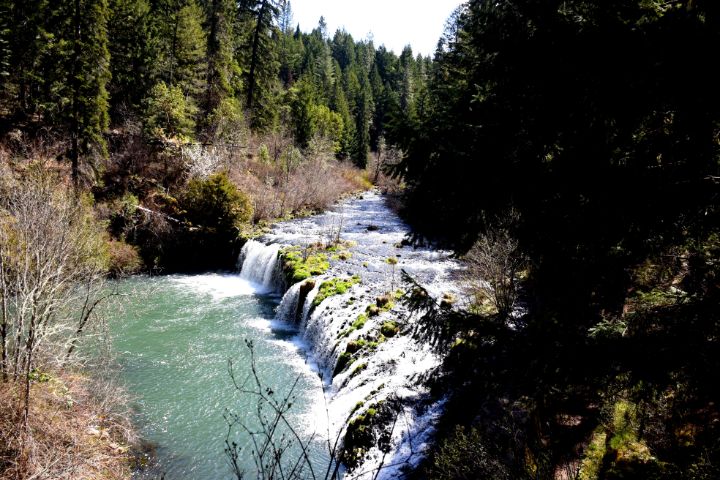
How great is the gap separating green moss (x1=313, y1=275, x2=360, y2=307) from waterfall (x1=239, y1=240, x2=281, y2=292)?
14.3 ft

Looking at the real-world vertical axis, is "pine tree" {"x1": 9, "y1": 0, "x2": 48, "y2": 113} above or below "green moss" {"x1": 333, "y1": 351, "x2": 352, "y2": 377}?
above

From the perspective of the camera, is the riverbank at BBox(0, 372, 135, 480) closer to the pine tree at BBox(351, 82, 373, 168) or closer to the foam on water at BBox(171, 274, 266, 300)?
the foam on water at BBox(171, 274, 266, 300)

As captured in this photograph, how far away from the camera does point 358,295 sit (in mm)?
15711

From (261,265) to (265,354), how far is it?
7.99 meters

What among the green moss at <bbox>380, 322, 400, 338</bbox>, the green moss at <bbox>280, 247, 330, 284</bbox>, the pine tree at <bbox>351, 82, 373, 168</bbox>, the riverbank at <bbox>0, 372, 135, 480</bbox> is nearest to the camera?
the riverbank at <bbox>0, 372, 135, 480</bbox>

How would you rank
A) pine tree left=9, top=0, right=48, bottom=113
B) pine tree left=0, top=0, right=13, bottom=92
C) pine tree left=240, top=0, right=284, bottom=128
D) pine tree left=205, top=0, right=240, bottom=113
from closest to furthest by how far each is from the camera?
pine tree left=0, top=0, right=13, bottom=92 → pine tree left=9, top=0, right=48, bottom=113 → pine tree left=205, top=0, right=240, bottom=113 → pine tree left=240, top=0, right=284, bottom=128

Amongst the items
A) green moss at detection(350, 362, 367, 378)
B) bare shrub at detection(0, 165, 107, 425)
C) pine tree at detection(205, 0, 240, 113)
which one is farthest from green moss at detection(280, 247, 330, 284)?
pine tree at detection(205, 0, 240, 113)

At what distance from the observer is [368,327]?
43.2 feet

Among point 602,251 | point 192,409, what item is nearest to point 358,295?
point 192,409

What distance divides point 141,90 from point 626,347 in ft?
113

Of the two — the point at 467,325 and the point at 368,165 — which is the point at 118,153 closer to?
the point at 467,325

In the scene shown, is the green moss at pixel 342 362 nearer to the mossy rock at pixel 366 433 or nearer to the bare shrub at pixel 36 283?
the mossy rock at pixel 366 433

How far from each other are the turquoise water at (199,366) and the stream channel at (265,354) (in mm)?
35

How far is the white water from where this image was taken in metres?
8.81
